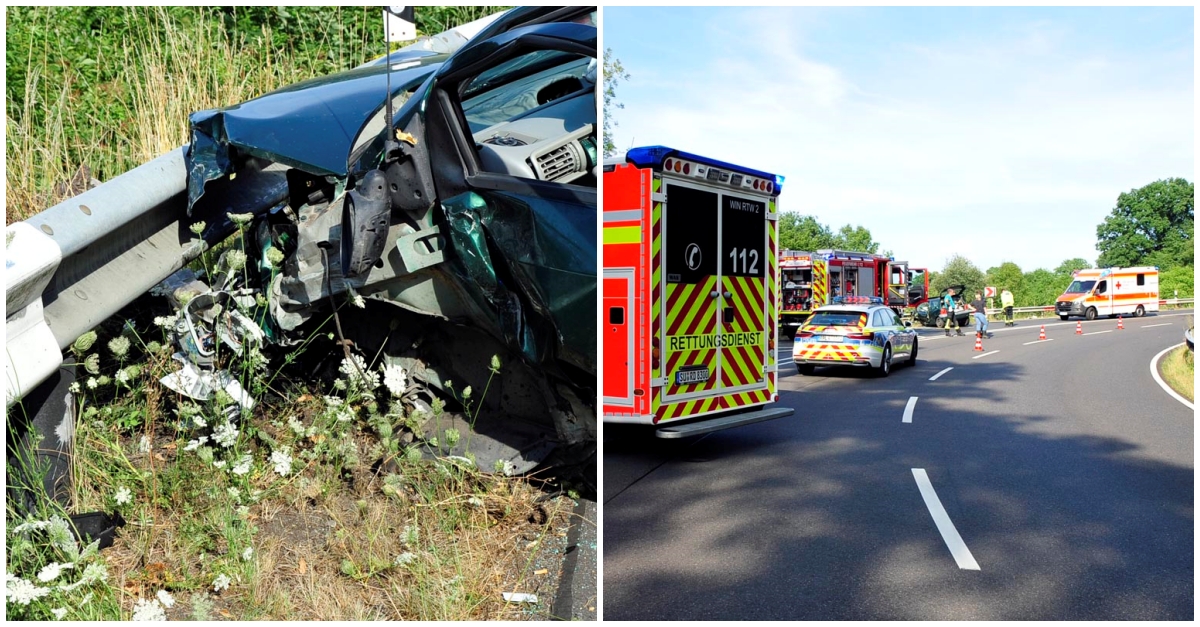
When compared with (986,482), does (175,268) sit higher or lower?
higher

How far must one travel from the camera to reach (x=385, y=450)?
18.2 feet

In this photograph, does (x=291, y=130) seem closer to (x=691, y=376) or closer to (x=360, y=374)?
(x=360, y=374)

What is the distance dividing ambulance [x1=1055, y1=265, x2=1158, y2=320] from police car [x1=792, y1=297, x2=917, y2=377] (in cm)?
3116

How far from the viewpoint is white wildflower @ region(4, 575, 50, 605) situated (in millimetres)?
3875

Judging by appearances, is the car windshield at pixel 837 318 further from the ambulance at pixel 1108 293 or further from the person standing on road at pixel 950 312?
the ambulance at pixel 1108 293

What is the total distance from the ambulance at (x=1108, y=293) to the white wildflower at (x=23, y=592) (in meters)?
46.5

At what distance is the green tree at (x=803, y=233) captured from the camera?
76.6 metres

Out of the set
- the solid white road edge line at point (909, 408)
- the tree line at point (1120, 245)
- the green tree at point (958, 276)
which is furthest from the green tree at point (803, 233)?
the solid white road edge line at point (909, 408)

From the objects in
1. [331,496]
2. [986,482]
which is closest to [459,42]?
[331,496]

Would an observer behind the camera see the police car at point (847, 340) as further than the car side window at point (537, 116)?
Yes

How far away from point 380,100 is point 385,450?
207 centimetres

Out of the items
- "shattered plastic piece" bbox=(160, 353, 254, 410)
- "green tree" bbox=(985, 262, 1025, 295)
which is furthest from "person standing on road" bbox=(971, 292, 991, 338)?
"green tree" bbox=(985, 262, 1025, 295)

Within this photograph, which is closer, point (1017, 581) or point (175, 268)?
point (1017, 581)

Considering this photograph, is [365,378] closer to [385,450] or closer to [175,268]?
[385,450]
